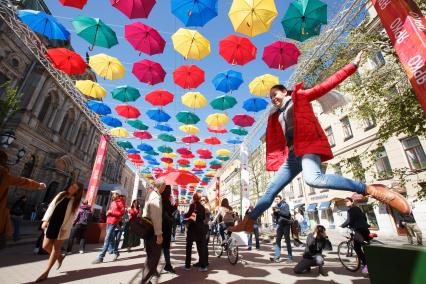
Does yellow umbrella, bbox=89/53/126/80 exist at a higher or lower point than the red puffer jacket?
higher

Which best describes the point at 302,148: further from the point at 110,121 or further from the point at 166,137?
the point at 166,137

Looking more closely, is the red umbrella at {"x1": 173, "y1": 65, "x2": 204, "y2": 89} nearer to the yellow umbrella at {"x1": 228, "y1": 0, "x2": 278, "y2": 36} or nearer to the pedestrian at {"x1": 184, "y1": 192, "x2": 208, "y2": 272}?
the yellow umbrella at {"x1": 228, "y1": 0, "x2": 278, "y2": 36}

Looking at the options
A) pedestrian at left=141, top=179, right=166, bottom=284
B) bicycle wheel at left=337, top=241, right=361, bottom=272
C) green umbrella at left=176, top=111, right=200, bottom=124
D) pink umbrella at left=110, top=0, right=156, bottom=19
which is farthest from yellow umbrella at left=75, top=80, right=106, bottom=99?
bicycle wheel at left=337, top=241, right=361, bottom=272

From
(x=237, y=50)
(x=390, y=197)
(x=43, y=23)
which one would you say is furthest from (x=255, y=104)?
(x=390, y=197)

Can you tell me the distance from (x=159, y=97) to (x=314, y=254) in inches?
408

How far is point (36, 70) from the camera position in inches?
719

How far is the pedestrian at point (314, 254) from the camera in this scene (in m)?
5.63

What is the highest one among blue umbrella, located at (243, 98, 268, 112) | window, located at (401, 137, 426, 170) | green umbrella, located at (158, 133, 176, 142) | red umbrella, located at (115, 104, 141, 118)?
green umbrella, located at (158, 133, 176, 142)

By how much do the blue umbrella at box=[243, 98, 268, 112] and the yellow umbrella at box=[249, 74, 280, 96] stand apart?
1.68 metres

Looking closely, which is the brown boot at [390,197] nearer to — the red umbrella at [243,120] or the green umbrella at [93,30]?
the green umbrella at [93,30]

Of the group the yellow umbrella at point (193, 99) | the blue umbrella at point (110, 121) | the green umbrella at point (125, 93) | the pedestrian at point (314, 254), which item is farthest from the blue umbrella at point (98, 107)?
the pedestrian at point (314, 254)

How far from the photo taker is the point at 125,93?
12.8 metres

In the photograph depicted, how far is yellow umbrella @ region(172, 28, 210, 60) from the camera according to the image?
8.85 m

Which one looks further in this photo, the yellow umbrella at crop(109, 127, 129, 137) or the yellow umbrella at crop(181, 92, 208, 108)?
the yellow umbrella at crop(109, 127, 129, 137)
